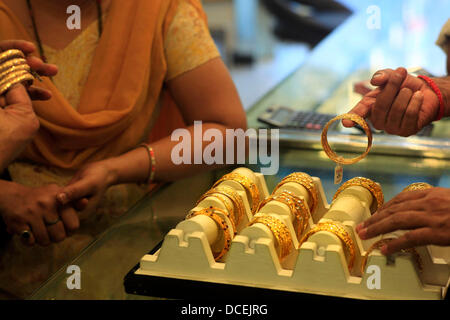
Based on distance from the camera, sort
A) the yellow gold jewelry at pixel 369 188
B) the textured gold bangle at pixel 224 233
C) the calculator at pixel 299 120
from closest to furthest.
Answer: the textured gold bangle at pixel 224 233
the yellow gold jewelry at pixel 369 188
the calculator at pixel 299 120

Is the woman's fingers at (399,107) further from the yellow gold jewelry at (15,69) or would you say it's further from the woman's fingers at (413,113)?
the yellow gold jewelry at (15,69)

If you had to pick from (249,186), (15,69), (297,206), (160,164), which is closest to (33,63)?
(15,69)

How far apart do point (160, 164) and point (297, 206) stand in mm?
598

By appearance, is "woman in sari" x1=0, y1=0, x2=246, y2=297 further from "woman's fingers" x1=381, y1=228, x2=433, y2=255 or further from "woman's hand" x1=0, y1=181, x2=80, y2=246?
"woman's fingers" x1=381, y1=228, x2=433, y2=255

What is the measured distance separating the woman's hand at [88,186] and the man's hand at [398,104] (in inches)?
23.2

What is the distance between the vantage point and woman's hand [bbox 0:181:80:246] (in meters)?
1.38

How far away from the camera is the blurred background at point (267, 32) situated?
4883 mm

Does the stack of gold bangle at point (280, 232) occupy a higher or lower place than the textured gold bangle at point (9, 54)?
lower

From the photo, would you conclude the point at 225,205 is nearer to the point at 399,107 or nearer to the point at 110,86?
the point at 399,107

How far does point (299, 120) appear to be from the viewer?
169 centimetres

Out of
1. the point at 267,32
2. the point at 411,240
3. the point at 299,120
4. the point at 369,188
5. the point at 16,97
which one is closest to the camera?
the point at 411,240

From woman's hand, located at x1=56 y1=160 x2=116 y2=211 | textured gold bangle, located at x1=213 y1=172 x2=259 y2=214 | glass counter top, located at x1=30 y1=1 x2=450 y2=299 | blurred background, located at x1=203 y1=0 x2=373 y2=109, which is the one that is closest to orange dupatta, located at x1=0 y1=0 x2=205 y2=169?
woman's hand, located at x1=56 y1=160 x2=116 y2=211

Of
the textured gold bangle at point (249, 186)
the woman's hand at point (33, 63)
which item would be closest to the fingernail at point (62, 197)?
the woman's hand at point (33, 63)

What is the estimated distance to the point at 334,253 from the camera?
0.85m
